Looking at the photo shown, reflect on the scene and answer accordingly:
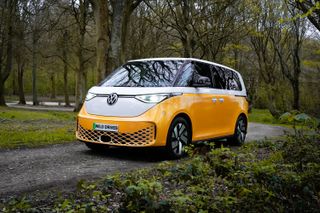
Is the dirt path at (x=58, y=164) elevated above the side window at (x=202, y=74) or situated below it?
below

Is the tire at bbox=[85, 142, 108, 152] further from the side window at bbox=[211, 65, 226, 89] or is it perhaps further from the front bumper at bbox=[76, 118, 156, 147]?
the side window at bbox=[211, 65, 226, 89]

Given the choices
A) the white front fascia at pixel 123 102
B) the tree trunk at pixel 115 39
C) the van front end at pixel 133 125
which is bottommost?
the van front end at pixel 133 125

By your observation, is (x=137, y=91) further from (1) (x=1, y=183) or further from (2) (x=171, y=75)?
(1) (x=1, y=183)

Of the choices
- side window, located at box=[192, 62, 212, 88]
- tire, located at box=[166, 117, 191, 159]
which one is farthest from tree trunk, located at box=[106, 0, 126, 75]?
tire, located at box=[166, 117, 191, 159]

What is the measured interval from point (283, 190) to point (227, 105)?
17.5ft

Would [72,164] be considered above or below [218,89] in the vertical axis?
below

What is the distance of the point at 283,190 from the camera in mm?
3820

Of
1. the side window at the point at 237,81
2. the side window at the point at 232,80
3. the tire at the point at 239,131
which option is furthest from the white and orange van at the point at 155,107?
the side window at the point at 237,81

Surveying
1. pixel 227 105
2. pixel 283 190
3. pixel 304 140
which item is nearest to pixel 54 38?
pixel 227 105

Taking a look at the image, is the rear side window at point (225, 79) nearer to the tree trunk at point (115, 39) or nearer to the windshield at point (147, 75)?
the windshield at point (147, 75)

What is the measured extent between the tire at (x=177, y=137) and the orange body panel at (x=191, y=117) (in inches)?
5.1

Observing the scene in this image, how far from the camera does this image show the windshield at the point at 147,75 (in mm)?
7293

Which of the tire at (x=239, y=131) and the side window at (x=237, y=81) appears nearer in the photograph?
the tire at (x=239, y=131)

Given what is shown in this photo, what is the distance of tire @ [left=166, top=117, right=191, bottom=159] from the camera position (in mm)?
6894
